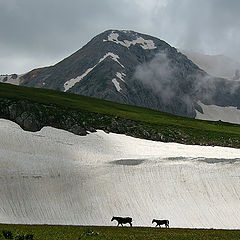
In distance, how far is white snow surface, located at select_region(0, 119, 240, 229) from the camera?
2003 inches

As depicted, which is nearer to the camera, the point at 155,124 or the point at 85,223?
the point at 85,223

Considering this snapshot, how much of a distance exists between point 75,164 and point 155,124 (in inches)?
1354

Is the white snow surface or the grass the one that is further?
the white snow surface

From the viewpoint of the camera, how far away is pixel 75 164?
194 ft

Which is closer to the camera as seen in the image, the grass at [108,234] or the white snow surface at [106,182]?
the grass at [108,234]

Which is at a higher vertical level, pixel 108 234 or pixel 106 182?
pixel 106 182

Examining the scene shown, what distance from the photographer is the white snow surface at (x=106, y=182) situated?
5088 cm

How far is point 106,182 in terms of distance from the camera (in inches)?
2250

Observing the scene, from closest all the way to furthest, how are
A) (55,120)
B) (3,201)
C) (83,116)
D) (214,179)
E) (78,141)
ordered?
(3,201), (214,179), (78,141), (55,120), (83,116)

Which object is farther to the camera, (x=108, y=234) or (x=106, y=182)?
(x=106, y=182)

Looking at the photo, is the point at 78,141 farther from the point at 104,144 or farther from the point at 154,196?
the point at 154,196

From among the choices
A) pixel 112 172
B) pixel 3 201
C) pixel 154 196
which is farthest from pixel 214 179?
pixel 3 201

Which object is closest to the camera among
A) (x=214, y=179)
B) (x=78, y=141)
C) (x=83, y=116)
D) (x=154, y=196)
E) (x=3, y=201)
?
(x=3, y=201)

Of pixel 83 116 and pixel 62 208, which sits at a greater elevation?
pixel 83 116
